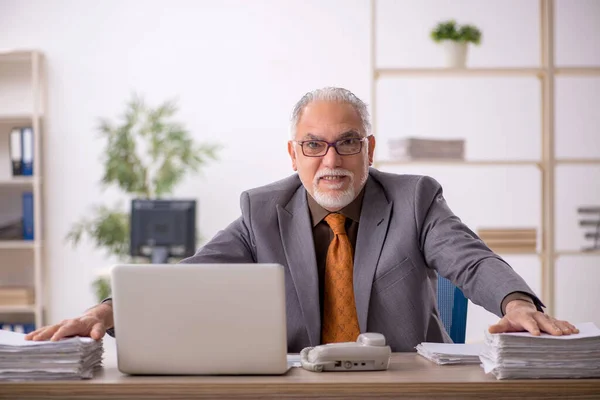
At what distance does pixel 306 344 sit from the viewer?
2.14 meters

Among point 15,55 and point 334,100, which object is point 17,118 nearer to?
point 15,55

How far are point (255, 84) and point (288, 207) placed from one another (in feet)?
11.2

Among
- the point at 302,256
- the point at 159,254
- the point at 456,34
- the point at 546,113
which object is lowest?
the point at 159,254

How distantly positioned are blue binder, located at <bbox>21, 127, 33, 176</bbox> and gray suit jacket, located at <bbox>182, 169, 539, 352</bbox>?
3.46 metres

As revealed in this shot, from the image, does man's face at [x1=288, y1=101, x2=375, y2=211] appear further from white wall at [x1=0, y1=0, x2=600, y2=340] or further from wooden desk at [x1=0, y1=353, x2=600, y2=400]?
white wall at [x1=0, y1=0, x2=600, y2=340]

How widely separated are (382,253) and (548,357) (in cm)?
79

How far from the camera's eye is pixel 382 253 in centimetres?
220

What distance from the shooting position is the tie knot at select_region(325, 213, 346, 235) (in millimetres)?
2268

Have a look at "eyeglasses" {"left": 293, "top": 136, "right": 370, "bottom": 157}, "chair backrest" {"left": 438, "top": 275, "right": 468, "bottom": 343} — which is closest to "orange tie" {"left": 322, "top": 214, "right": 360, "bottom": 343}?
"eyeglasses" {"left": 293, "top": 136, "right": 370, "bottom": 157}

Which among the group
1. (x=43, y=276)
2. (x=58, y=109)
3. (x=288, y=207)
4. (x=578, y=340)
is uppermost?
(x=58, y=109)

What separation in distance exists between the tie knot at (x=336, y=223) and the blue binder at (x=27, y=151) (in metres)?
3.66

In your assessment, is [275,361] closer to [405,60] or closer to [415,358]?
[415,358]

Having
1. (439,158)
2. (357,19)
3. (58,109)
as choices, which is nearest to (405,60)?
(357,19)

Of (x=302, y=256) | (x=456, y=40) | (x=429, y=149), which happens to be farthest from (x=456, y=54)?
(x=302, y=256)
